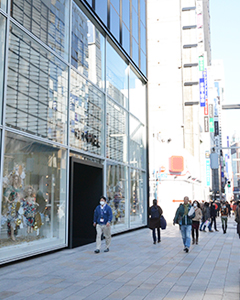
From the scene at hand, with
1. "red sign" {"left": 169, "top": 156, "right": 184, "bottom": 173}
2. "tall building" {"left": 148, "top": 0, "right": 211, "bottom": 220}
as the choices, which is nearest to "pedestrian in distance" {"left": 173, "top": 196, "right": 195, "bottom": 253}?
"red sign" {"left": 169, "top": 156, "right": 184, "bottom": 173}

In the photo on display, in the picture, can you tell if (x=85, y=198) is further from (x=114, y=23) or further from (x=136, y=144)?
(x=114, y=23)

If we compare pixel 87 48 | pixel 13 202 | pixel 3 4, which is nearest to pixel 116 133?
pixel 87 48

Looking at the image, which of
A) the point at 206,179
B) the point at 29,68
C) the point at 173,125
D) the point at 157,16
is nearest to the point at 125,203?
the point at 29,68

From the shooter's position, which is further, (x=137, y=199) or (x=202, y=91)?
(x=202, y=91)

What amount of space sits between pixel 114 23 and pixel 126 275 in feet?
39.9

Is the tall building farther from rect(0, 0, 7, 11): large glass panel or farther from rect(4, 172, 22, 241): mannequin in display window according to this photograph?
rect(0, 0, 7, 11): large glass panel

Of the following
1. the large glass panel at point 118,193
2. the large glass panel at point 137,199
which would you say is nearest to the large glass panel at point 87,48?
the large glass panel at point 118,193

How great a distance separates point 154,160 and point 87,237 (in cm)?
1950

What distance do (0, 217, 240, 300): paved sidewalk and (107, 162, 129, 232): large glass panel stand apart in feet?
14.8

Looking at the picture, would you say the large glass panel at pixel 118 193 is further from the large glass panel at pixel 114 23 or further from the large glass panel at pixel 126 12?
the large glass panel at pixel 126 12

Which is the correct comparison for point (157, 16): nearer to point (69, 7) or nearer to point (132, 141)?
point (132, 141)

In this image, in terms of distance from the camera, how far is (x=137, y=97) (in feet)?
68.6

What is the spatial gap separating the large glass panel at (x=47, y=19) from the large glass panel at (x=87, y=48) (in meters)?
0.64

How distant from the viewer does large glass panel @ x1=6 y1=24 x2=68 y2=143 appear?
9.35 meters
